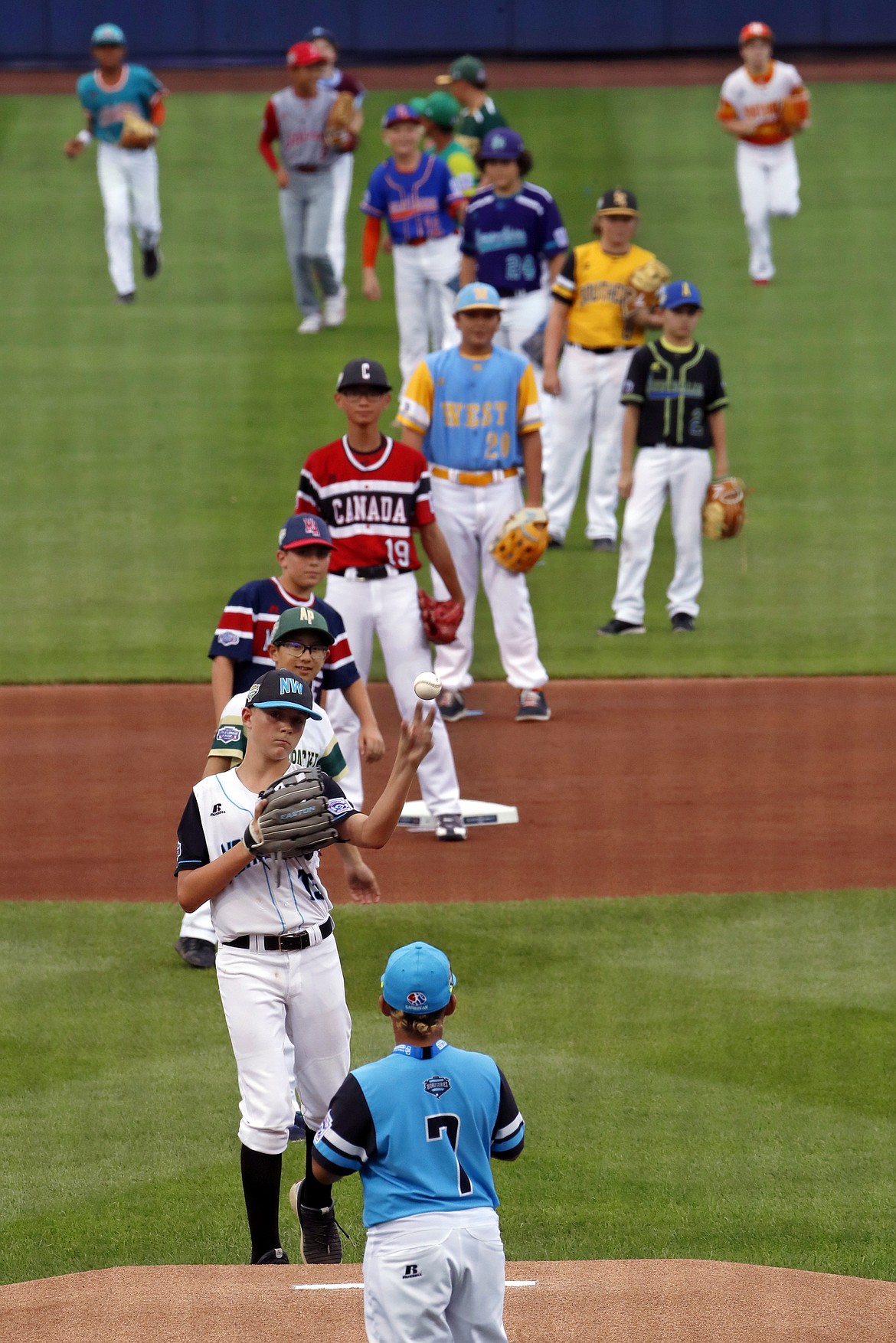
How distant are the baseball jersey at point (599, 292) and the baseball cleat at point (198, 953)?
625 cm

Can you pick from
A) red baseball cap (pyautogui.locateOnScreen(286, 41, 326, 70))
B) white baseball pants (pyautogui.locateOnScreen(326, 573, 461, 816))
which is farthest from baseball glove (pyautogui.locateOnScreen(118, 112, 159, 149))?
white baseball pants (pyautogui.locateOnScreen(326, 573, 461, 816))

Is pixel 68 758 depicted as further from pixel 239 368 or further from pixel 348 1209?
pixel 239 368

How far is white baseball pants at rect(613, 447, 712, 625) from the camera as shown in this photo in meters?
11.8

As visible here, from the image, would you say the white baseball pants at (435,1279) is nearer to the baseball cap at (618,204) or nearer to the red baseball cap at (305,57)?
the baseball cap at (618,204)

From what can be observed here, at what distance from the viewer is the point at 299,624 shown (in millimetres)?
5910

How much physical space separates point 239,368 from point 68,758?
9061 mm

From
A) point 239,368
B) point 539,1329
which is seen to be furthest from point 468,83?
point 539,1329

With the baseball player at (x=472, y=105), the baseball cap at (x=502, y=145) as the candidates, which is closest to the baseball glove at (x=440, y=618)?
the baseball cap at (x=502, y=145)

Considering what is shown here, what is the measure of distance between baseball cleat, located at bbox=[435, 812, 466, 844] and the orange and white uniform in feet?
39.0

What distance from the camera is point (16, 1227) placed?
566 centimetres

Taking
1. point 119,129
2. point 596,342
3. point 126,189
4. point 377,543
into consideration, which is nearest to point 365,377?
point 377,543

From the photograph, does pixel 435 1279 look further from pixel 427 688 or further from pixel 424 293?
pixel 424 293

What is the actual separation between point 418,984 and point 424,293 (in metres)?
12.5

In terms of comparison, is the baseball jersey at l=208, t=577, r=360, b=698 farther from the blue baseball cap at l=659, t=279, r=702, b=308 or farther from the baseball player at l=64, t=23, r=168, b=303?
the baseball player at l=64, t=23, r=168, b=303
